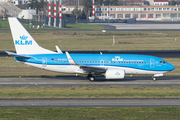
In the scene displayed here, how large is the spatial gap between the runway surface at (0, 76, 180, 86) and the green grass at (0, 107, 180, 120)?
11.6m

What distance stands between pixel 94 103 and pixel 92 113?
318cm

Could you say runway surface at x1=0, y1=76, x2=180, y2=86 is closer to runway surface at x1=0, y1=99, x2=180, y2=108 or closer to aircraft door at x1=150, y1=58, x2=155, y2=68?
aircraft door at x1=150, y1=58, x2=155, y2=68

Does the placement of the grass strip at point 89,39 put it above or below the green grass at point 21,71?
above

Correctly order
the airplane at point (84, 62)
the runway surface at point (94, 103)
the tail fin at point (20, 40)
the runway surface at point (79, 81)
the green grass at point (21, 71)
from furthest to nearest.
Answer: the green grass at point (21, 71), the tail fin at point (20, 40), the airplane at point (84, 62), the runway surface at point (79, 81), the runway surface at point (94, 103)

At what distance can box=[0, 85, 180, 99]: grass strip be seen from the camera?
2912cm

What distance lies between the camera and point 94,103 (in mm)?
26609

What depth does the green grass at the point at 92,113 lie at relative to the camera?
2233 centimetres

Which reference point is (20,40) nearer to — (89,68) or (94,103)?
(89,68)

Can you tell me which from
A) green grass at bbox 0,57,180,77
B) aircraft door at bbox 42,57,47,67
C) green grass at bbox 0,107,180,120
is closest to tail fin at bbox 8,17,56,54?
aircraft door at bbox 42,57,47,67

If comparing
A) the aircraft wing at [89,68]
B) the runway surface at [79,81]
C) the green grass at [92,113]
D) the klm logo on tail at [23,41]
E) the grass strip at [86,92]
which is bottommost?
the runway surface at [79,81]

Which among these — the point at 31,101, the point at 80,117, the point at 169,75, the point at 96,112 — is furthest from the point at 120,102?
the point at 169,75

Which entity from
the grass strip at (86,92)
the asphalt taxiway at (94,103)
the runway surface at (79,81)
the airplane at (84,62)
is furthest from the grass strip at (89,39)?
the asphalt taxiway at (94,103)

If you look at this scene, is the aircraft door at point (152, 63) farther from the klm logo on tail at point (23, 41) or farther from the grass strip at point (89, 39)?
the grass strip at point (89, 39)

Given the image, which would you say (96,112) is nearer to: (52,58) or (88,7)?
(52,58)
